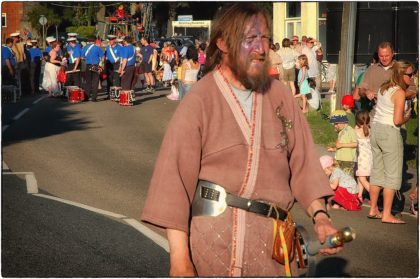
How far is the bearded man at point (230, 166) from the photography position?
400cm

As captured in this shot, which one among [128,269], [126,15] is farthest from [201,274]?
[126,15]

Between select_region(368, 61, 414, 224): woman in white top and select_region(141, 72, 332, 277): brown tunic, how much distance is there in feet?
21.7

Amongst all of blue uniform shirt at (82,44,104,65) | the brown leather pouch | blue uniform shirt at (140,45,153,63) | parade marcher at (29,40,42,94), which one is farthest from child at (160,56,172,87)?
the brown leather pouch

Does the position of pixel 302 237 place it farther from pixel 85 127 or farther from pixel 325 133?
pixel 85 127

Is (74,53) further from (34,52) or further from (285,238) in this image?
(285,238)

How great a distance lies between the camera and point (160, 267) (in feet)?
25.8

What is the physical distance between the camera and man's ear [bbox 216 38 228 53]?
13.6ft

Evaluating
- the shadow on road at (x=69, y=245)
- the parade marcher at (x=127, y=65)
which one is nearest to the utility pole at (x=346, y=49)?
the shadow on road at (x=69, y=245)

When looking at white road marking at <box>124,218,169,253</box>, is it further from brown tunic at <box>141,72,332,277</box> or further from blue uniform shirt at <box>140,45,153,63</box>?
blue uniform shirt at <box>140,45,153,63</box>

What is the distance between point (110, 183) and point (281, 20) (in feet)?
109

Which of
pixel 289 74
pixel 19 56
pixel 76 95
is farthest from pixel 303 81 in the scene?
pixel 19 56

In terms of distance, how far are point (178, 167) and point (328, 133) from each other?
15236mm

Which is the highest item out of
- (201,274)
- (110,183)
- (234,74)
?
(234,74)

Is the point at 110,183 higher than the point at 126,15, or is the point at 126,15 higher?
the point at 126,15
